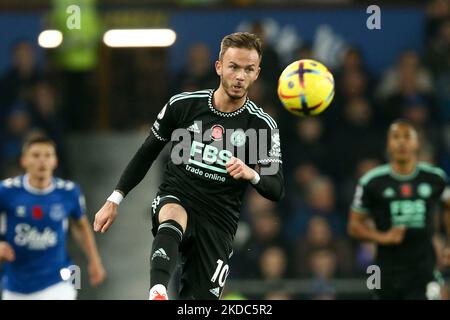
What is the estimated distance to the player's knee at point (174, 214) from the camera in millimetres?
6875

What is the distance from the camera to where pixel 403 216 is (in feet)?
31.2

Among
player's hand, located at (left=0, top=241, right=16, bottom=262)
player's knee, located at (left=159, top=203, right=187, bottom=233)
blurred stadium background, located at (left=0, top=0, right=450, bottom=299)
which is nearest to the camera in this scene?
player's knee, located at (left=159, top=203, right=187, bottom=233)

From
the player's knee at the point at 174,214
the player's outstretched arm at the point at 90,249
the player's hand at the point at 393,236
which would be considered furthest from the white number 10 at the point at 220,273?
the player's outstretched arm at the point at 90,249

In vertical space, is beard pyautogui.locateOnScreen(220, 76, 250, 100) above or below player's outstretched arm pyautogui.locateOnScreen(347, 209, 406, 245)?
above

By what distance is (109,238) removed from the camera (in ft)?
41.8

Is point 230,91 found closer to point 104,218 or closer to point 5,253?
point 104,218

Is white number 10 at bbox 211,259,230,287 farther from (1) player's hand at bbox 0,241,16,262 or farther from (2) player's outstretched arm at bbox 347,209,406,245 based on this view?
(1) player's hand at bbox 0,241,16,262

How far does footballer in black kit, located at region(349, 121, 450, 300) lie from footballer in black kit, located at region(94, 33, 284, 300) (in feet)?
8.25

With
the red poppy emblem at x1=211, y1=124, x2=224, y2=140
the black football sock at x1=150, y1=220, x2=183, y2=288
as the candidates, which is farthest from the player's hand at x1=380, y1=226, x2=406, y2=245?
the black football sock at x1=150, y1=220, x2=183, y2=288

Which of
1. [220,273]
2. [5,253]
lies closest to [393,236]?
[220,273]

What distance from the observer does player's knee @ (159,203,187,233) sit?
6.88 metres

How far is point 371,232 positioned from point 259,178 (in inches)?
115
